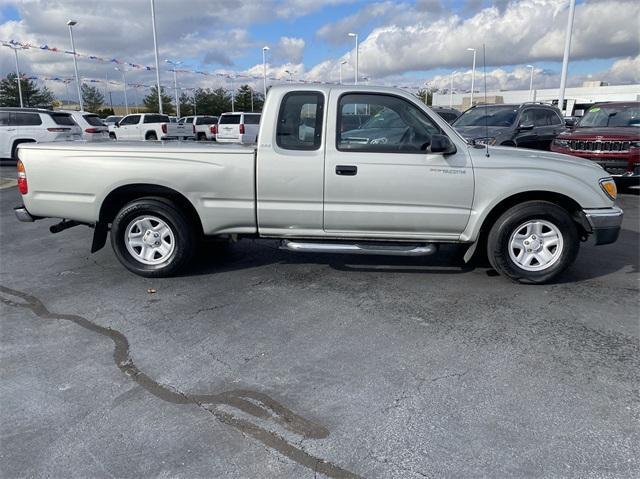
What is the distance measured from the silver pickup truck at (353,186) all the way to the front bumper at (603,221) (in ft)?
0.04

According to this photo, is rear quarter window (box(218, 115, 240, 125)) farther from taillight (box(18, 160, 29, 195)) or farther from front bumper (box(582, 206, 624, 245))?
front bumper (box(582, 206, 624, 245))

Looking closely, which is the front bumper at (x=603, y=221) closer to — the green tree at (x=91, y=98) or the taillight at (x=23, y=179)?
the taillight at (x=23, y=179)

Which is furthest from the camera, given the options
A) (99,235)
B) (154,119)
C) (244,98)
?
(244,98)

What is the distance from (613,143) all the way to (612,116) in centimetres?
187

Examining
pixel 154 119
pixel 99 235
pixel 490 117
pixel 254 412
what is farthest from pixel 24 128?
pixel 254 412

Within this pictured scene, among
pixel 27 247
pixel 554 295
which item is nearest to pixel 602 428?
pixel 554 295

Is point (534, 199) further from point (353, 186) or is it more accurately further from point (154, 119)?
point (154, 119)

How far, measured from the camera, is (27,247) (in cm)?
653

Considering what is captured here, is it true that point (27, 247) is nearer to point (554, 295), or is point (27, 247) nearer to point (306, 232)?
point (306, 232)

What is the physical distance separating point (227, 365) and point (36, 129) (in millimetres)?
14887

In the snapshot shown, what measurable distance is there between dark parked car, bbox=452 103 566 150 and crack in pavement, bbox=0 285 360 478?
8.95 meters

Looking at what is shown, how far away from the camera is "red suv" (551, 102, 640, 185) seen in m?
9.66

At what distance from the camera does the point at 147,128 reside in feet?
84.2

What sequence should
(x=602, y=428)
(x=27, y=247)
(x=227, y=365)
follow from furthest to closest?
(x=27, y=247), (x=227, y=365), (x=602, y=428)
